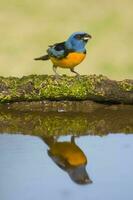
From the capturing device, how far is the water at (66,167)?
443cm

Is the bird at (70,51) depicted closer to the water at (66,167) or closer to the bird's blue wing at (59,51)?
the bird's blue wing at (59,51)

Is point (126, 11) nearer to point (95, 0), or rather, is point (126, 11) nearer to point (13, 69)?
point (95, 0)

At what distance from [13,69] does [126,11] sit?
11.0 ft

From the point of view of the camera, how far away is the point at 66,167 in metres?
4.96

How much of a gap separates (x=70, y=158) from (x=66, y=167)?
208 mm

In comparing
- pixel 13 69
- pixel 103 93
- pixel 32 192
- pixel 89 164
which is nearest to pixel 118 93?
pixel 103 93

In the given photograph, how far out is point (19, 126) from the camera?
19.3 ft

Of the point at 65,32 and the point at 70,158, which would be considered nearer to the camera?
the point at 70,158

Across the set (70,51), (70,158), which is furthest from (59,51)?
(70,158)

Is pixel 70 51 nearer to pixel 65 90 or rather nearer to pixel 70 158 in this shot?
pixel 65 90

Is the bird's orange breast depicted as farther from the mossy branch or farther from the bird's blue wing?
the mossy branch

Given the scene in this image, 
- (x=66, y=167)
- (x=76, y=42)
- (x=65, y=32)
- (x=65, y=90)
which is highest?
(x=76, y=42)

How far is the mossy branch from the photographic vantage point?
6309 mm

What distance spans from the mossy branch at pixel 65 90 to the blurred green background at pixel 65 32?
14.7ft
